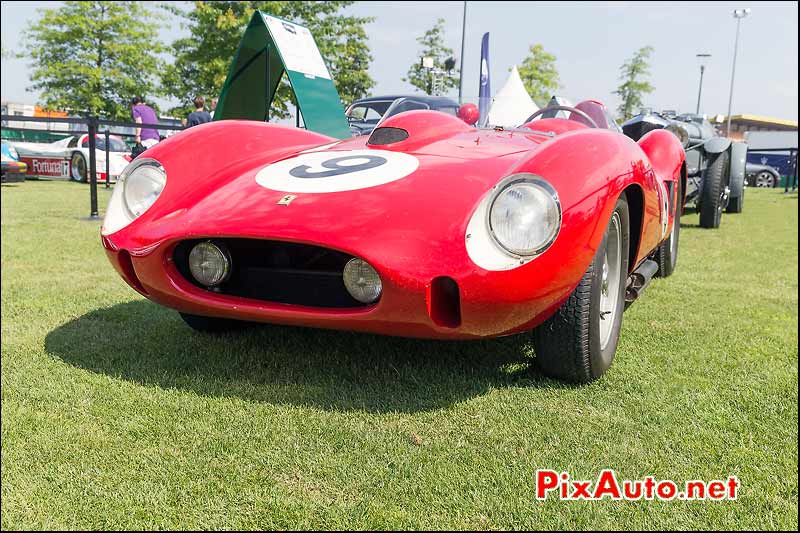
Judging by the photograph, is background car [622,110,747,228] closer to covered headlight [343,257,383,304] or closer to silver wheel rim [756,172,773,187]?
covered headlight [343,257,383,304]

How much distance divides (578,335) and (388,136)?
115 cm

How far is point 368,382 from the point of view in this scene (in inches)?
90.8

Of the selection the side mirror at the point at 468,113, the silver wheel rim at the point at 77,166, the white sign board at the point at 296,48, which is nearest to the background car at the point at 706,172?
the white sign board at the point at 296,48

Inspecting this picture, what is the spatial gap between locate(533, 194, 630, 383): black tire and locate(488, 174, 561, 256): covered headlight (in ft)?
0.96

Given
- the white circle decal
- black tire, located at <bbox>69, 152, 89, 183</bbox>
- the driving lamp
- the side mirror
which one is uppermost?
the side mirror

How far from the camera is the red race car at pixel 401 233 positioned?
1928 millimetres

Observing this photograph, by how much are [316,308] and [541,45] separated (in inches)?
1216

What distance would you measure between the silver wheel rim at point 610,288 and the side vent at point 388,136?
940 mm

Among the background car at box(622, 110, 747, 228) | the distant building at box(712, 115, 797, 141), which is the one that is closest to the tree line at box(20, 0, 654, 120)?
the background car at box(622, 110, 747, 228)

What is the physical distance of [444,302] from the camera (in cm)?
196

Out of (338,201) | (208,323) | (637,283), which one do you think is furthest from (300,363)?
(637,283)

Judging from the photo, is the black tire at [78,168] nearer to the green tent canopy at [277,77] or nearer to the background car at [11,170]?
the background car at [11,170]

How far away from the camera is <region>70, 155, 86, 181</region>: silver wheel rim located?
13833 mm

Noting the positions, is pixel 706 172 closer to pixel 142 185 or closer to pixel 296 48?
pixel 296 48
